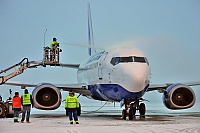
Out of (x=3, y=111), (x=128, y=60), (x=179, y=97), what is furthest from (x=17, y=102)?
(x=179, y=97)

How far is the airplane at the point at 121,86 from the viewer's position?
1877cm

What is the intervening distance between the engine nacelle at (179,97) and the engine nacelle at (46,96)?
17.5ft

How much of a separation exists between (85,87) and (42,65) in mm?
2890

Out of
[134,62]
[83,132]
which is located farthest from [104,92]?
[83,132]

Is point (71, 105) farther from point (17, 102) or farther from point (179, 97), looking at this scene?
point (179, 97)

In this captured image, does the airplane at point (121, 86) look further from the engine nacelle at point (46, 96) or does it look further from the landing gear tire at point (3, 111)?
the landing gear tire at point (3, 111)

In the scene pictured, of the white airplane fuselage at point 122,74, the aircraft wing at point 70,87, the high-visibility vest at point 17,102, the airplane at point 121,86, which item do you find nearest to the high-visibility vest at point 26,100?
the high-visibility vest at point 17,102

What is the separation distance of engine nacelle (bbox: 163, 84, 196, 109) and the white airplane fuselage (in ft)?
8.70

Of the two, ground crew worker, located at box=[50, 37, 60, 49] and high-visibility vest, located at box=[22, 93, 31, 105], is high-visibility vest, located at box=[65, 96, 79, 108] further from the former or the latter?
ground crew worker, located at box=[50, 37, 60, 49]

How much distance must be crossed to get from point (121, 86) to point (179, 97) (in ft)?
14.8

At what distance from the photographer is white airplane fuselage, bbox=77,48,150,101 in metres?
18.6

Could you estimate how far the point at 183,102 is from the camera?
879 inches

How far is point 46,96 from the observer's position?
21688 millimetres

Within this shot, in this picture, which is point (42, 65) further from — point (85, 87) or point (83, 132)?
point (83, 132)
